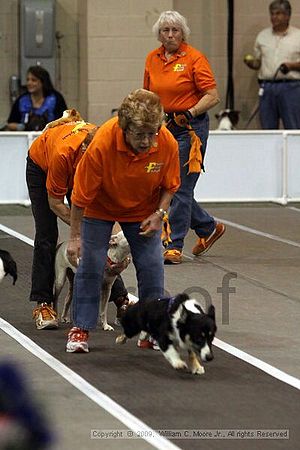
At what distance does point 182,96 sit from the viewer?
25.8ft

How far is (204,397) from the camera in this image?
4.43m

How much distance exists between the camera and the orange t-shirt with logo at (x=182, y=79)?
25.5 feet

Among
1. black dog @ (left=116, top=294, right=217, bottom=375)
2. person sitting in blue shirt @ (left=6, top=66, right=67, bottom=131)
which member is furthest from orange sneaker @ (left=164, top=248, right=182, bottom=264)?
person sitting in blue shirt @ (left=6, top=66, right=67, bottom=131)

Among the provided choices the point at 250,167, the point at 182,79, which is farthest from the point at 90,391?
the point at 250,167

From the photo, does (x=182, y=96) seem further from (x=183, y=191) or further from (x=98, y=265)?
(x=98, y=265)

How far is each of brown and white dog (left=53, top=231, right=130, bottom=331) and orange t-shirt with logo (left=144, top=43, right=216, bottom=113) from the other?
2213 mm

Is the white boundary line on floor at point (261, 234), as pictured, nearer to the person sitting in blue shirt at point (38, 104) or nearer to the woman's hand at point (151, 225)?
the person sitting in blue shirt at point (38, 104)

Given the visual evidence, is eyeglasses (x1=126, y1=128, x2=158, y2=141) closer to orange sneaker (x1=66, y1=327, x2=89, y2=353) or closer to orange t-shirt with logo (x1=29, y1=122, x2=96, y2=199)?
orange t-shirt with logo (x1=29, y1=122, x2=96, y2=199)

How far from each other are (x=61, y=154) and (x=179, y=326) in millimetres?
1254

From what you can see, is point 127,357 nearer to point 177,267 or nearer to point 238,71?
point 177,267

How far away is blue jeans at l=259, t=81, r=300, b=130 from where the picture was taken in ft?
44.5

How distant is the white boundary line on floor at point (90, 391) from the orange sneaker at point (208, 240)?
8.73 feet

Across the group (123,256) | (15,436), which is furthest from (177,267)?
(15,436)

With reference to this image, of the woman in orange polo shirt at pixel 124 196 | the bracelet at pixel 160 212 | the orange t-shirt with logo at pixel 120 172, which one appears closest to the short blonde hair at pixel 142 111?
the woman in orange polo shirt at pixel 124 196
